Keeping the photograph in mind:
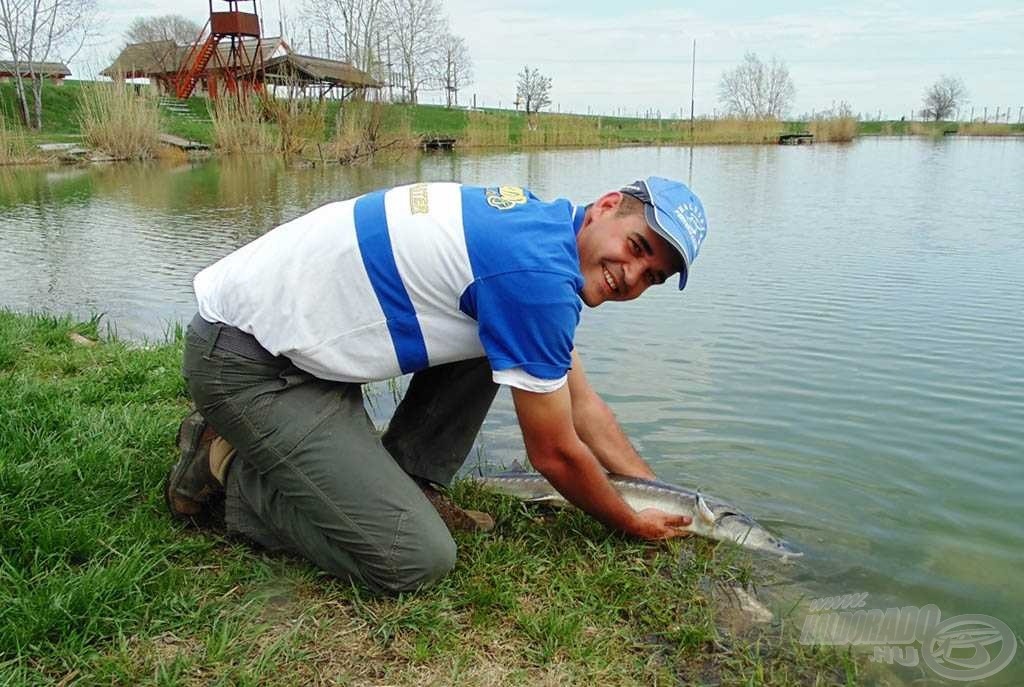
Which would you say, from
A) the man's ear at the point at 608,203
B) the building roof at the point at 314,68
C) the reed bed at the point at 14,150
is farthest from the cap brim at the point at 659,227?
the building roof at the point at 314,68

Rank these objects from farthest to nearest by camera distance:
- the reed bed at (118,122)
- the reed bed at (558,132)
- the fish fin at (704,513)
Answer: the reed bed at (558,132) → the reed bed at (118,122) → the fish fin at (704,513)

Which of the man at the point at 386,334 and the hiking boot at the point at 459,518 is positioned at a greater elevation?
the man at the point at 386,334

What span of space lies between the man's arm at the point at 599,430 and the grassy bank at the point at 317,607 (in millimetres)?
300

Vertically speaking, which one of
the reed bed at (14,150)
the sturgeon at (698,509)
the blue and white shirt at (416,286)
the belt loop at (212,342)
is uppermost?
the reed bed at (14,150)

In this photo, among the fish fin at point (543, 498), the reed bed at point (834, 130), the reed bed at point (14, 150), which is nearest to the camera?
the fish fin at point (543, 498)

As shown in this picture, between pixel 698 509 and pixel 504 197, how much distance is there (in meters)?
1.53

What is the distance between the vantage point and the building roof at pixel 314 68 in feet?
139

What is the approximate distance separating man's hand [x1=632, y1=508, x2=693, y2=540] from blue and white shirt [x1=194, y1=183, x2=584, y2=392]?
0.93m

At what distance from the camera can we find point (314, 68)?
47.1 meters

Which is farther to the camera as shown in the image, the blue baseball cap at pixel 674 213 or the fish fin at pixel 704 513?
the fish fin at pixel 704 513

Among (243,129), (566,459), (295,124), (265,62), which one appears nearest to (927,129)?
(265,62)

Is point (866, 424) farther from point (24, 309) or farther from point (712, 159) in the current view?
point (712, 159)

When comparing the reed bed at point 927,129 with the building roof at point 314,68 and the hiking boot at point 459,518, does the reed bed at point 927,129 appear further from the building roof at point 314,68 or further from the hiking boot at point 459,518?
the hiking boot at point 459,518

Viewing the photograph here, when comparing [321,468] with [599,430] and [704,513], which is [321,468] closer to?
[599,430]
